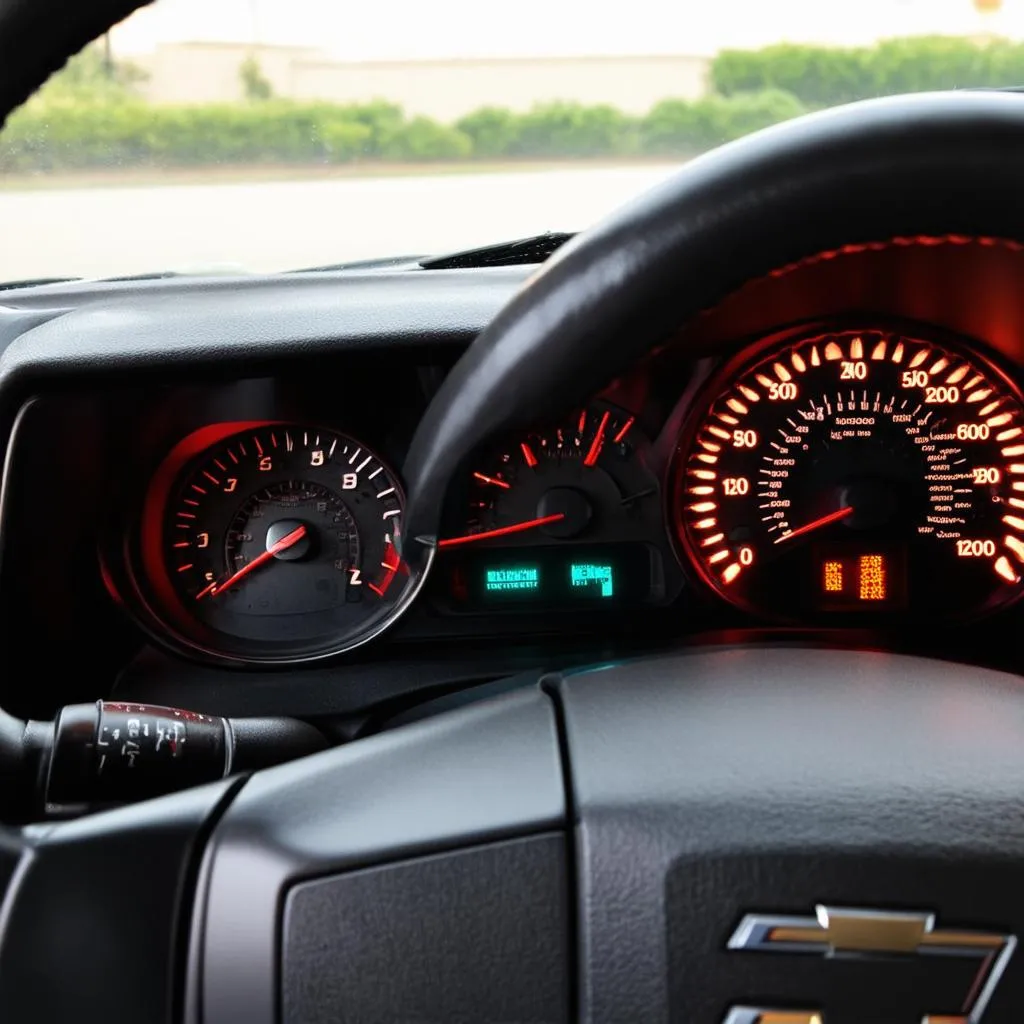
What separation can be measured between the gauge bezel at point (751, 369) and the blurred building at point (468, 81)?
452 millimetres

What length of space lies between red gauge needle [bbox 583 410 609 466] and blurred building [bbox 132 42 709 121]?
56 cm

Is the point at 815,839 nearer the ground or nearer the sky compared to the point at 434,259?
nearer the ground

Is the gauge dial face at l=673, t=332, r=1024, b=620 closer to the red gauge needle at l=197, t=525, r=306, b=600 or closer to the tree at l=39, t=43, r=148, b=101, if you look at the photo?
the red gauge needle at l=197, t=525, r=306, b=600

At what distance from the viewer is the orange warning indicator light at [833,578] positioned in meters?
2.45

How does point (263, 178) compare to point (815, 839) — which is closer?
point (815, 839)

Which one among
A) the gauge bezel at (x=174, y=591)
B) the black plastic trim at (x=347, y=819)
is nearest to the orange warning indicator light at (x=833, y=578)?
the gauge bezel at (x=174, y=591)

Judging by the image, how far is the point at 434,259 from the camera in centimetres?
250

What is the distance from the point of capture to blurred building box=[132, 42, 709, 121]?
222cm

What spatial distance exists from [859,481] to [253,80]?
4.05 ft

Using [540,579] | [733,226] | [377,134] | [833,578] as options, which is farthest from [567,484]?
[733,226]

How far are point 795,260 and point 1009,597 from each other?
1.64m

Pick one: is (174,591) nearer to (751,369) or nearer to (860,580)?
(751,369)

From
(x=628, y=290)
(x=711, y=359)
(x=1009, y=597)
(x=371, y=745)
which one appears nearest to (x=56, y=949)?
(x=371, y=745)

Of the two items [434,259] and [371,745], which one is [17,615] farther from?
[434,259]
